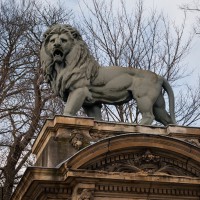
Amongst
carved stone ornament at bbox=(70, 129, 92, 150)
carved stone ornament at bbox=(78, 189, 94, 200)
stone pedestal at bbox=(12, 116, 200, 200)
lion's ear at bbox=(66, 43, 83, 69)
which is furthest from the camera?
lion's ear at bbox=(66, 43, 83, 69)

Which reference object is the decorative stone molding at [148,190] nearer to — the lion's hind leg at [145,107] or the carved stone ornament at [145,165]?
the carved stone ornament at [145,165]

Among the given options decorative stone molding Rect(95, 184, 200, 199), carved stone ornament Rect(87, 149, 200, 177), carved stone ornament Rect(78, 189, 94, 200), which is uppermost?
carved stone ornament Rect(87, 149, 200, 177)

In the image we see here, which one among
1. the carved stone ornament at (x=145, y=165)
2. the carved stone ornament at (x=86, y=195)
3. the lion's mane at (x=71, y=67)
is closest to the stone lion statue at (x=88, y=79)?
the lion's mane at (x=71, y=67)

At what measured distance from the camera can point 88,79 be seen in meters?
10.4

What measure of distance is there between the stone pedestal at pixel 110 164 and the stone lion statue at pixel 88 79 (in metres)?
0.74

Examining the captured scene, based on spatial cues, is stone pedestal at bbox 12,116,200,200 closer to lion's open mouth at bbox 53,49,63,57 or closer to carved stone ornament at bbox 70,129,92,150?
carved stone ornament at bbox 70,129,92,150

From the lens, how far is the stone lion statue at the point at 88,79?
33.9ft

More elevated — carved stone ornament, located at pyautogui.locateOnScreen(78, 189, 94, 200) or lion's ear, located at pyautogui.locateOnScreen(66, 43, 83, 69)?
lion's ear, located at pyautogui.locateOnScreen(66, 43, 83, 69)

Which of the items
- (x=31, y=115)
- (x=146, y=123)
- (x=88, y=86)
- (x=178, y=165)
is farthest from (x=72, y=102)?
(x=31, y=115)

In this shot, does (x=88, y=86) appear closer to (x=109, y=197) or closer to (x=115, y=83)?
(x=115, y=83)

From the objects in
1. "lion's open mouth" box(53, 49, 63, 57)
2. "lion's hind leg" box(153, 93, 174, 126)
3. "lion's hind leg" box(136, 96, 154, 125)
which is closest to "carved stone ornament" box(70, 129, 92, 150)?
"lion's hind leg" box(136, 96, 154, 125)

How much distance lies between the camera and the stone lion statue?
1034 cm

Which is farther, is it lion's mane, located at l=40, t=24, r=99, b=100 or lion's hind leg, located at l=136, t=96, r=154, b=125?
lion's hind leg, located at l=136, t=96, r=154, b=125

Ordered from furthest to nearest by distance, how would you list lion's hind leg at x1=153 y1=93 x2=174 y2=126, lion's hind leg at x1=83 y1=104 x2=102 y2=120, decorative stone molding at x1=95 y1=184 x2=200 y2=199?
lion's hind leg at x1=153 y1=93 x2=174 y2=126, lion's hind leg at x1=83 y1=104 x2=102 y2=120, decorative stone molding at x1=95 y1=184 x2=200 y2=199
